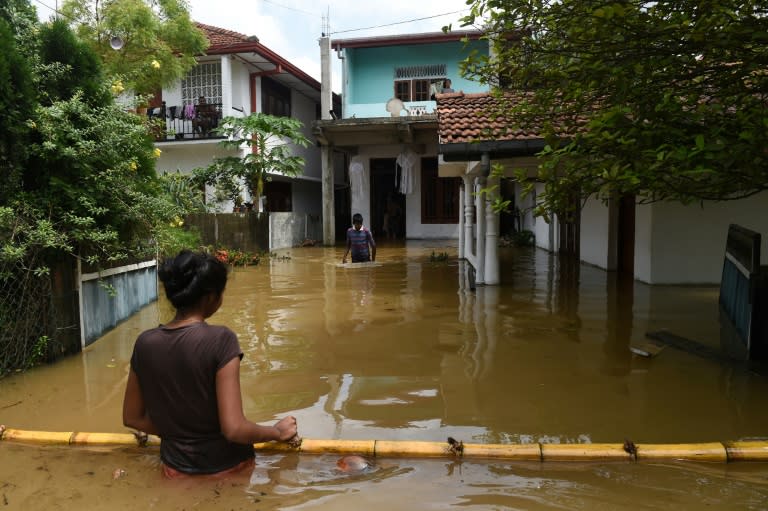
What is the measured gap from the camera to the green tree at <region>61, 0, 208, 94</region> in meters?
14.0

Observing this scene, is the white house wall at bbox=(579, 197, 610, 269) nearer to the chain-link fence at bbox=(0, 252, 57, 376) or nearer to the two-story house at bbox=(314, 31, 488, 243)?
the two-story house at bbox=(314, 31, 488, 243)

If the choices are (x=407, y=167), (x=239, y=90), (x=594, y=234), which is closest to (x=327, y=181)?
(x=407, y=167)

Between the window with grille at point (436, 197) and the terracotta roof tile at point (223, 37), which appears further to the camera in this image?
the window with grille at point (436, 197)

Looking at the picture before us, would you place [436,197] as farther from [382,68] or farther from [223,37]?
[223,37]

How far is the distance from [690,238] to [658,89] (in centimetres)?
616

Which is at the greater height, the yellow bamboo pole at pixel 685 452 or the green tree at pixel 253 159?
the green tree at pixel 253 159

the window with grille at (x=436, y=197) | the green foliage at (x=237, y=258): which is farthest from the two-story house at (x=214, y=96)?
the window with grille at (x=436, y=197)

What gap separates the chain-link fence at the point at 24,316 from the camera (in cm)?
526

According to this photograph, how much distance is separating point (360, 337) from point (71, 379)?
290 cm

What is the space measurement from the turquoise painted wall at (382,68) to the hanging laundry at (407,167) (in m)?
2.18

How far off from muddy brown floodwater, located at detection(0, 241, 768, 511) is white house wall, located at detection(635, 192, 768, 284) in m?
0.52

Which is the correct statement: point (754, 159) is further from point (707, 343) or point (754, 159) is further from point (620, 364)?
point (707, 343)

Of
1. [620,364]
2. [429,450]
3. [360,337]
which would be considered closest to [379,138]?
[360,337]

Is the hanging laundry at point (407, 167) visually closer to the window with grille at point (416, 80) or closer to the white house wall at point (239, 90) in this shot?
the window with grille at point (416, 80)
